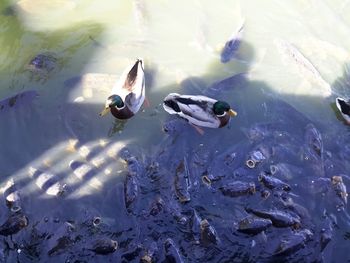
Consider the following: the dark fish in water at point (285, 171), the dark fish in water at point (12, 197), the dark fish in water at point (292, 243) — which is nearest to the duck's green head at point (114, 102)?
the dark fish in water at point (12, 197)

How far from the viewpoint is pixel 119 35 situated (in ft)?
28.3

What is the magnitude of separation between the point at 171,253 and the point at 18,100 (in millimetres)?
3490

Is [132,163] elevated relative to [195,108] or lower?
lower

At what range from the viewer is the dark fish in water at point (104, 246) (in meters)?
5.89

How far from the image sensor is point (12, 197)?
249 inches

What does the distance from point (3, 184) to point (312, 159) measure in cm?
453

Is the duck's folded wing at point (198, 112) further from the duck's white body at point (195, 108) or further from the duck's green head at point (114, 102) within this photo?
the duck's green head at point (114, 102)

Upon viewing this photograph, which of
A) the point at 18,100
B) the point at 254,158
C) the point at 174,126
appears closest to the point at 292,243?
the point at 254,158

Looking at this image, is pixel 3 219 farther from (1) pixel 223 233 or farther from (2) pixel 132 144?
→ (1) pixel 223 233

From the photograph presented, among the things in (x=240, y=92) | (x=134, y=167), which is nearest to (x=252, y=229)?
(x=134, y=167)

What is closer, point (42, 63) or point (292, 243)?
point (292, 243)

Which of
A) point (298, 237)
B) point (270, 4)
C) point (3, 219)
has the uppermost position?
point (270, 4)

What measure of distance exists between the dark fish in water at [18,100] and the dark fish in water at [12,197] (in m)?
1.40

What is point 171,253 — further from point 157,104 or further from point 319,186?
point 157,104
